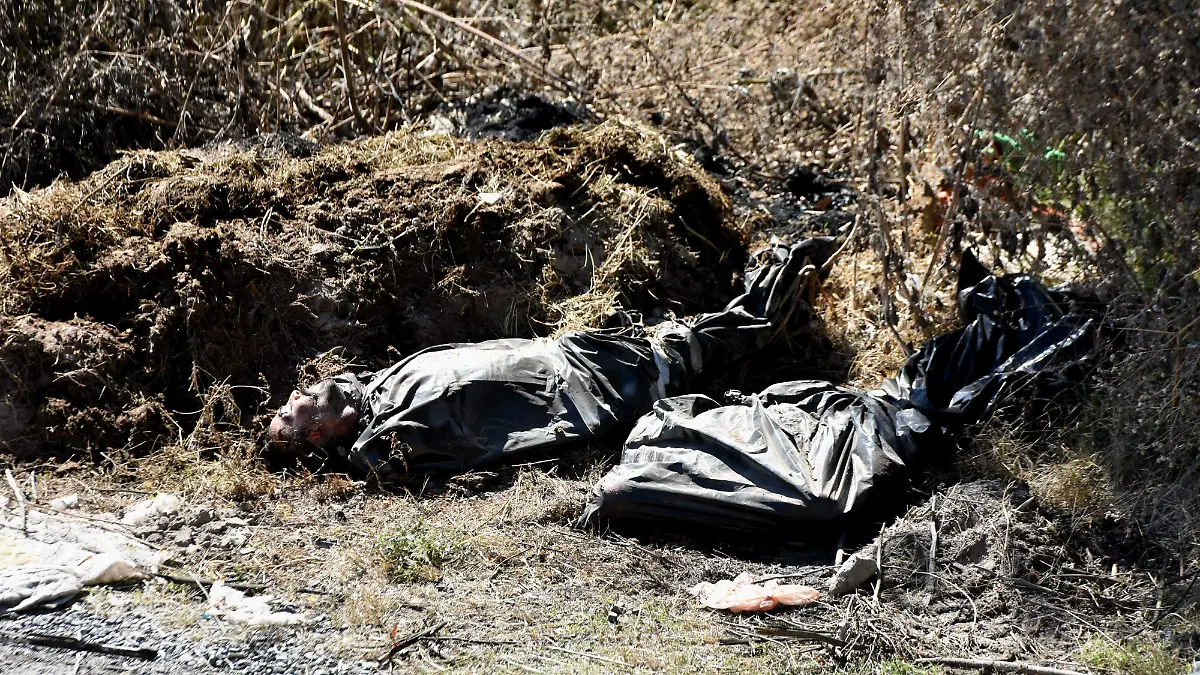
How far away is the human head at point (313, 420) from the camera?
151 inches

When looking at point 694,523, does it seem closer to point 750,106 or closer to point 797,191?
point 797,191

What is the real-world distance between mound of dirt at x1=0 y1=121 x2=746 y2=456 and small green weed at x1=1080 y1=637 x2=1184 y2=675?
2.22 meters

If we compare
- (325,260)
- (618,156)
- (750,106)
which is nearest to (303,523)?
(325,260)

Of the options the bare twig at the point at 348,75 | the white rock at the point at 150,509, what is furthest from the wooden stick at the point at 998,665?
the bare twig at the point at 348,75

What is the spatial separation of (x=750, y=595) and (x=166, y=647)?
162 centimetres

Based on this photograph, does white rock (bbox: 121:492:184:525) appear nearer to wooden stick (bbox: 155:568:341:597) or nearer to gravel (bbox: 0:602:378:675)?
wooden stick (bbox: 155:568:341:597)

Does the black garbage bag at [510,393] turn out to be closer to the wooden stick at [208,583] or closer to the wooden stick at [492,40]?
the wooden stick at [208,583]

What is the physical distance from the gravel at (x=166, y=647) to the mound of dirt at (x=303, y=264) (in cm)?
117

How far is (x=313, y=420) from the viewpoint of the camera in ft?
12.6

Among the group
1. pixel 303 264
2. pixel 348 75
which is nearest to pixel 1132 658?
pixel 303 264

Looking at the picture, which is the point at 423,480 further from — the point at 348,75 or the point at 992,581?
the point at 348,75

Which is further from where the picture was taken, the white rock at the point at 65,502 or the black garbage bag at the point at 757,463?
the white rock at the point at 65,502

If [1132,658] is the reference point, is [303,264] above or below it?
above

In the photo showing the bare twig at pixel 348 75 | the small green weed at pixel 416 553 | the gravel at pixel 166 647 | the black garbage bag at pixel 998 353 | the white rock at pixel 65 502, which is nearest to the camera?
the gravel at pixel 166 647
